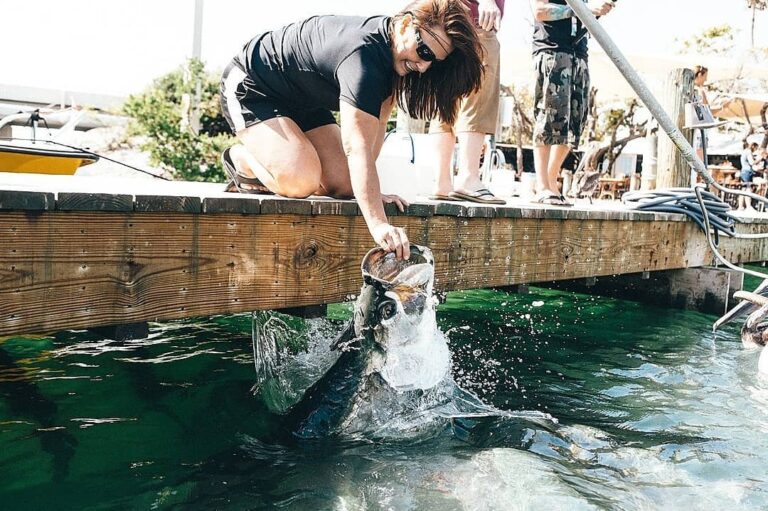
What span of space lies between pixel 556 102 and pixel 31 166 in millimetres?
4959

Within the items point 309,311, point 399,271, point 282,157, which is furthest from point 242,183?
point 399,271

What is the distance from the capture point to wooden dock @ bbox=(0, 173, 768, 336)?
98.4 inches

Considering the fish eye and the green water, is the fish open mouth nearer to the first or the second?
the fish eye

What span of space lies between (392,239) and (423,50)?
0.84m

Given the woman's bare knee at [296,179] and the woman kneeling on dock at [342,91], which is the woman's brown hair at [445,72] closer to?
the woman kneeling on dock at [342,91]

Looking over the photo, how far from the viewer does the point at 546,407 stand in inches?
156

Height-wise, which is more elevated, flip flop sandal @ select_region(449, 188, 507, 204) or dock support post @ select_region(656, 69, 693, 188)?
dock support post @ select_region(656, 69, 693, 188)

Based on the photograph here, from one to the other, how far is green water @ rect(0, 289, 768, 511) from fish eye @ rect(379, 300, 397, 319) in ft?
2.02

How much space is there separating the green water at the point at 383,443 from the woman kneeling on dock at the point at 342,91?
3.25 feet

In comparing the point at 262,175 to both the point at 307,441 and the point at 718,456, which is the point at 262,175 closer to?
the point at 307,441

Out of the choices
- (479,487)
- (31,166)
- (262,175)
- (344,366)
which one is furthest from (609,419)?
(31,166)

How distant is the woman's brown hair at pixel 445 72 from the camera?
2.91 m

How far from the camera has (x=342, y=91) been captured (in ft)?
9.58

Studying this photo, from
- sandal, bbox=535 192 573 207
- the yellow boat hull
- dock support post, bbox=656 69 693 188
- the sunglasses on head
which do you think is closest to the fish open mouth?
the sunglasses on head
